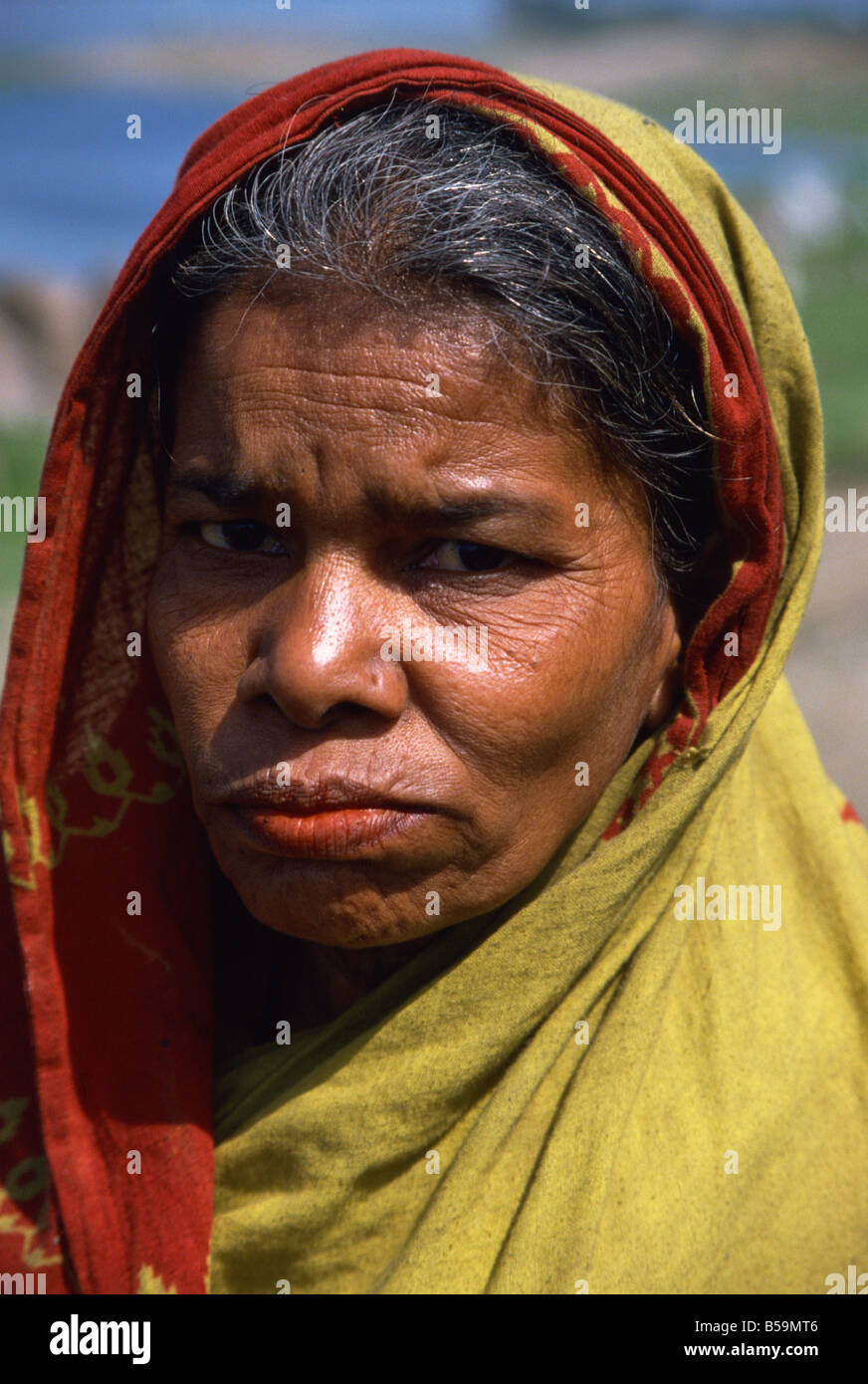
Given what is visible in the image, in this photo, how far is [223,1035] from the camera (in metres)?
2.27

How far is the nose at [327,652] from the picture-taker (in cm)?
168

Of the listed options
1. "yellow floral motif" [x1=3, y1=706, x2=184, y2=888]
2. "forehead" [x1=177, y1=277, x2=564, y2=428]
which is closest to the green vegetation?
"yellow floral motif" [x1=3, y1=706, x2=184, y2=888]

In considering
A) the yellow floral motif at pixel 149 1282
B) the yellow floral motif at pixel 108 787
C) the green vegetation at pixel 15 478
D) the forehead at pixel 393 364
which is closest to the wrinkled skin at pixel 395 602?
the forehead at pixel 393 364

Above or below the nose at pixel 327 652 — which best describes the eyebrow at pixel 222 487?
above

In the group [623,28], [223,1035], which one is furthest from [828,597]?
[623,28]

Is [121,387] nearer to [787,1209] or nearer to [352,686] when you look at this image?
[352,686]

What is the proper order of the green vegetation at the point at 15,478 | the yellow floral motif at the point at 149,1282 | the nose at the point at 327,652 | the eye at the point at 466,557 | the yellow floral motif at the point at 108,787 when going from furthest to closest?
the green vegetation at the point at 15,478 < the yellow floral motif at the point at 108,787 < the yellow floral motif at the point at 149,1282 < the eye at the point at 466,557 < the nose at the point at 327,652

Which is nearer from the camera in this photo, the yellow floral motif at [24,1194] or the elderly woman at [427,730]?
the elderly woman at [427,730]

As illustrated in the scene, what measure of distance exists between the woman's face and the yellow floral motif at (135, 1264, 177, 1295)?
0.60 metres

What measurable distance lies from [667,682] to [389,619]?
0.50 metres

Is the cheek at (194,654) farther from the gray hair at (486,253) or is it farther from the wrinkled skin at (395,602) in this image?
the gray hair at (486,253)

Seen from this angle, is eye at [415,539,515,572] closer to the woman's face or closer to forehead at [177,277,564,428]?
the woman's face

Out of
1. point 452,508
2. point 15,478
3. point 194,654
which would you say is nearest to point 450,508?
point 452,508

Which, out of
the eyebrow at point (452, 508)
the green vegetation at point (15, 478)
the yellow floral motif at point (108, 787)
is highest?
the green vegetation at point (15, 478)
